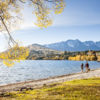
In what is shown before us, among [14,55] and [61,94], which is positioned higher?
[14,55]

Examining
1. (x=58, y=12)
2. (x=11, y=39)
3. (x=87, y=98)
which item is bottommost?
(x=87, y=98)

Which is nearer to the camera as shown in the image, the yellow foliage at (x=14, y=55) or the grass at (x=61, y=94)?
the grass at (x=61, y=94)

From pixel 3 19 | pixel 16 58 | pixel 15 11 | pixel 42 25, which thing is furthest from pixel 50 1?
pixel 16 58

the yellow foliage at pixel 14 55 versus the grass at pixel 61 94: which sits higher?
the yellow foliage at pixel 14 55

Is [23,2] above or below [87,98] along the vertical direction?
above

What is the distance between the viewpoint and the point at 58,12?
47.7ft

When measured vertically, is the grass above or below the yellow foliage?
below

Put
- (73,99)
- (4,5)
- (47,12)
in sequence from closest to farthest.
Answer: (73,99) → (4,5) → (47,12)

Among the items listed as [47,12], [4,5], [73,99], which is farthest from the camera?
[47,12]

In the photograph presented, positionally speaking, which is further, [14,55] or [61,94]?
[14,55]

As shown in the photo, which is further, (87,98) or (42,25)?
(42,25)

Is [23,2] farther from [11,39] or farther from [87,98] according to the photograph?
[87,98]

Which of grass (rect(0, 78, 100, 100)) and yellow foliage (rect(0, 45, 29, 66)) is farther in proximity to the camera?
yellow foliage (rect(0, 45, 29, 66))

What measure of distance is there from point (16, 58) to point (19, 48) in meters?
1.13
